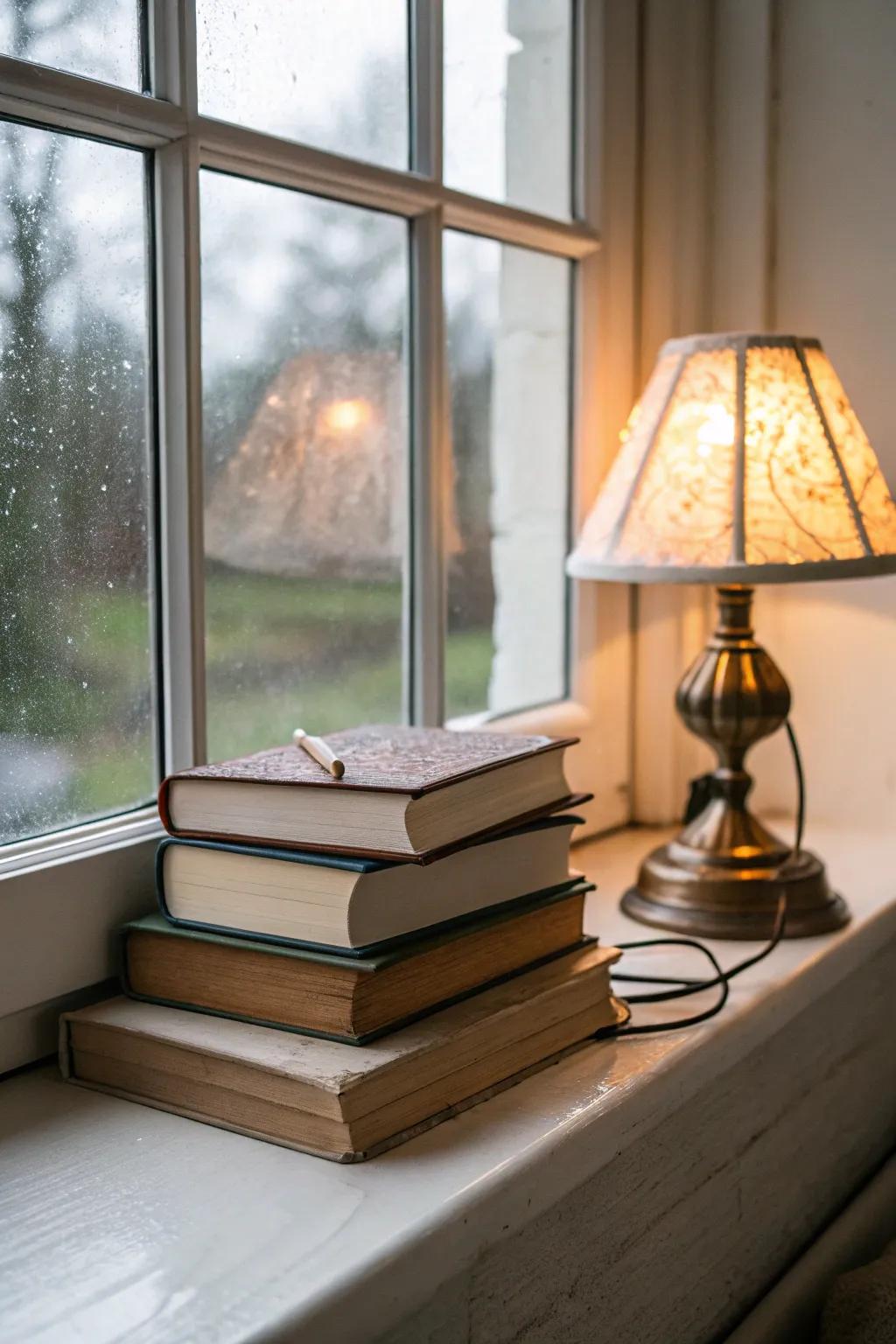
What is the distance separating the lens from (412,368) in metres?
1.06

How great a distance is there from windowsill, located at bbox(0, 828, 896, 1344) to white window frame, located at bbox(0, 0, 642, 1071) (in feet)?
0.33

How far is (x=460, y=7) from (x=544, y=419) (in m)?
0.35

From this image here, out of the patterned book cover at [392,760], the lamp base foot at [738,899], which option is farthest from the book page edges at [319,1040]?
the lamp base foot at [738,899]

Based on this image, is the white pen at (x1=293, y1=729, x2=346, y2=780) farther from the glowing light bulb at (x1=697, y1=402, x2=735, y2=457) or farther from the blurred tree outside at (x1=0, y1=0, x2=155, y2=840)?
the glowing light bulb at (x1=697, y1=402, x2=735, y2=457)

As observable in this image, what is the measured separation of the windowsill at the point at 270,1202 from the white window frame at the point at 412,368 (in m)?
0.10

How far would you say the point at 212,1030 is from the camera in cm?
72

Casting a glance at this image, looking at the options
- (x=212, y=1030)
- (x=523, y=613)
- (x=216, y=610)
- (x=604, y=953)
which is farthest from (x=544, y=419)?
(x=212, y=1030)

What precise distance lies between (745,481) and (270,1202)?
59 centimetres

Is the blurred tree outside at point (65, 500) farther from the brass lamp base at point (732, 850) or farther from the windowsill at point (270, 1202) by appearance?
the brass lamp base at point (732, 850)

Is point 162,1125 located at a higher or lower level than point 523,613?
lower

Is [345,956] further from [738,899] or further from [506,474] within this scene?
[506,474]

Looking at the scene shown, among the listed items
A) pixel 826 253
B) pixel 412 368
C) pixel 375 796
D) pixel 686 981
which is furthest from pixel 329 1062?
pixel 826 253

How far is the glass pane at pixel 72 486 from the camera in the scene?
77 centimetres

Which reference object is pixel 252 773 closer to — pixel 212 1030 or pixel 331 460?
pixel 212 1030
